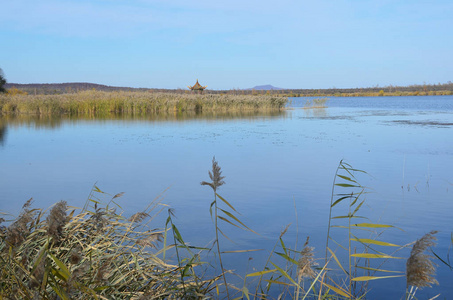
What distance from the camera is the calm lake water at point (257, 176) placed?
4.50m

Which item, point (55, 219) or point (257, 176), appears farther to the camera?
point (257, 176)

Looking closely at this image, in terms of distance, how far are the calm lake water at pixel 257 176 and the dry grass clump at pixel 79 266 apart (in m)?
1.13

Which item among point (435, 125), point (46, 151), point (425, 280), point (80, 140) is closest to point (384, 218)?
point (425, 280)

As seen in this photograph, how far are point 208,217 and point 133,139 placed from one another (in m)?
8.30

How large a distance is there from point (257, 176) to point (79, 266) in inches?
234

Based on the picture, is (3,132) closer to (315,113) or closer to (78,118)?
(78,118)

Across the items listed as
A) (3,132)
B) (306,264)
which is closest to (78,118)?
(3,132)

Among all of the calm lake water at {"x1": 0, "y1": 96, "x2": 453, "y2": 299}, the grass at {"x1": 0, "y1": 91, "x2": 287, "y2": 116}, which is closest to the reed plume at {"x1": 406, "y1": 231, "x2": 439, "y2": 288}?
the calm lake water at {"x1": 0, "y1": 96, "x2": 453, "y2": 299}

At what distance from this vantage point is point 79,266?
1595 millimetres

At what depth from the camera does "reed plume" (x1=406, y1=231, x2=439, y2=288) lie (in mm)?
1435

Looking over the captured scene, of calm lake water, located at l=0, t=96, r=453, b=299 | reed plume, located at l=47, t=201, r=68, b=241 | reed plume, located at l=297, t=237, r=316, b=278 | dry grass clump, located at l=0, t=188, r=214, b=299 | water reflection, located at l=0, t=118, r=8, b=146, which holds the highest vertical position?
reed plume, located at l=47, t=201, r=68, b=241

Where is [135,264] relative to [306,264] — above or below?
below

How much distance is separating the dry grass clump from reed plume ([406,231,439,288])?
1022mm

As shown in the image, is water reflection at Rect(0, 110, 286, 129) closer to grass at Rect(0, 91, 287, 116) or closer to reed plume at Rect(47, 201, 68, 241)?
grass at Rect(0, 91, 287, 116)
